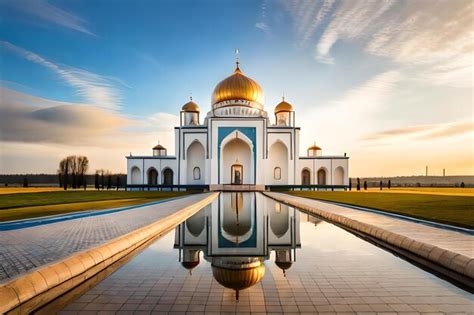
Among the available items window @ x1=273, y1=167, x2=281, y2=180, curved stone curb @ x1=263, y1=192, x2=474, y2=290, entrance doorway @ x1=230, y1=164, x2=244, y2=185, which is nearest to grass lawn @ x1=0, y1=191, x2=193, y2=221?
curved stone curb @ x1=263, y1=192, x2=474, y2=290

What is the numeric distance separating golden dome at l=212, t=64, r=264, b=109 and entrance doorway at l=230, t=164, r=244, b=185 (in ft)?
15.6

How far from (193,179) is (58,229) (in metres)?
16.9

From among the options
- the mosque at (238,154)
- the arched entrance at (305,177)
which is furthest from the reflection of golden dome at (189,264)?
the arched entrance at (305,177)

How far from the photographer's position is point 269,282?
2.38 meters

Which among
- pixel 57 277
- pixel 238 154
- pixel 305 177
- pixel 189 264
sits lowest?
pixel 189 264

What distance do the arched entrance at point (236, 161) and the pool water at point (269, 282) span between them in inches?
684

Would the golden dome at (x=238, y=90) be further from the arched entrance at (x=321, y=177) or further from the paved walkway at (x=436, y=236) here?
the paved walkway at (x=436, y=236)

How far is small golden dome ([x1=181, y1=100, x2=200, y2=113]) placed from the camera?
2364 cm

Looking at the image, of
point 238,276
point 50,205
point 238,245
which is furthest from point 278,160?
point 238,276

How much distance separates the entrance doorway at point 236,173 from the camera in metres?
21.4

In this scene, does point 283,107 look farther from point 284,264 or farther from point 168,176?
point 284,264

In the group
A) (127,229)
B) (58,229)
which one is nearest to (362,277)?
(127,229)

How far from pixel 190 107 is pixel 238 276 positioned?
22.1 metres

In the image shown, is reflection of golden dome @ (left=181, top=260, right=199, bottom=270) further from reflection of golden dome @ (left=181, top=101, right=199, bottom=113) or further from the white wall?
reflection of golden dome @ (left=181, top=101, right=199, bottom=113)
